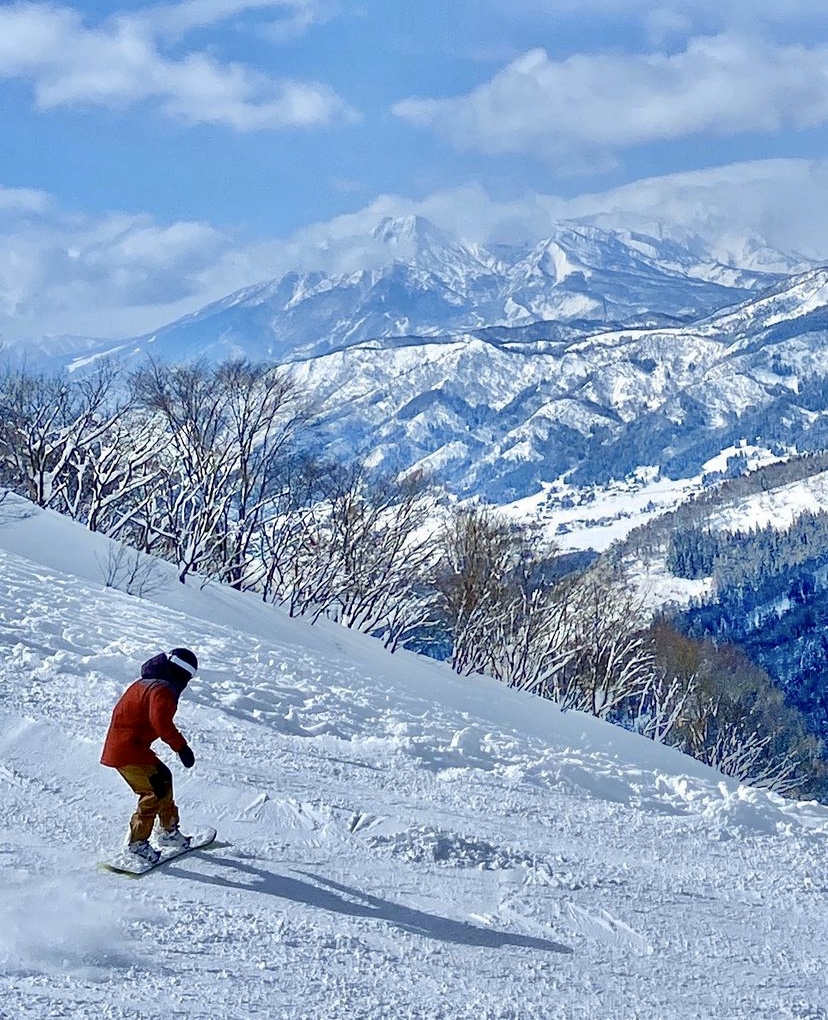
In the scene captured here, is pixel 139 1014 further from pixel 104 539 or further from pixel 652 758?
pixel 104 539

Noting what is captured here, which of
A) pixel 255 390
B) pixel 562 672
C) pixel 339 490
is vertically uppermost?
pixel 255 390

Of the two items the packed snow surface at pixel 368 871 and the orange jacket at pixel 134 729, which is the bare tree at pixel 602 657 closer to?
the packed snow surface at pixel 368 871

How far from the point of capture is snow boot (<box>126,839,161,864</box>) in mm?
6426

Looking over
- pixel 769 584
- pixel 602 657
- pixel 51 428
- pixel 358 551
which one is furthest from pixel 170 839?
pixel 769 584

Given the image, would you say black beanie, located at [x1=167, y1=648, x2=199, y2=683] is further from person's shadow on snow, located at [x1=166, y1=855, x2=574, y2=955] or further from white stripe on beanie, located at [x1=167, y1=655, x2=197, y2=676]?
person's shadow on snow, located at [x1=166, y1=855, x2=574, y2=955]

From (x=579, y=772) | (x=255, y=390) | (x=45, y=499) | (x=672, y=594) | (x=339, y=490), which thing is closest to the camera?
(x=579, y=772)

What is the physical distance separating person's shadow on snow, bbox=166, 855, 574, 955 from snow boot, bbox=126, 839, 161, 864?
13 cm

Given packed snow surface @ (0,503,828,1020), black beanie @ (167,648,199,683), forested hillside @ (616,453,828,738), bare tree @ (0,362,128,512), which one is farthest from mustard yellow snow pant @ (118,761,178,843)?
forested hillside @ (616,453,828,738)

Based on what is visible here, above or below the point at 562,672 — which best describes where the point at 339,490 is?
above

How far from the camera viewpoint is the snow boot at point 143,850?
6.43 metres

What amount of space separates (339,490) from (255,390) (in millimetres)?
4143

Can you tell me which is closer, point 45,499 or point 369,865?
point 369,865

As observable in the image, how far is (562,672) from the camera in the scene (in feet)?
118

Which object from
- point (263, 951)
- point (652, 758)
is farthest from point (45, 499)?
point (263, 951)
